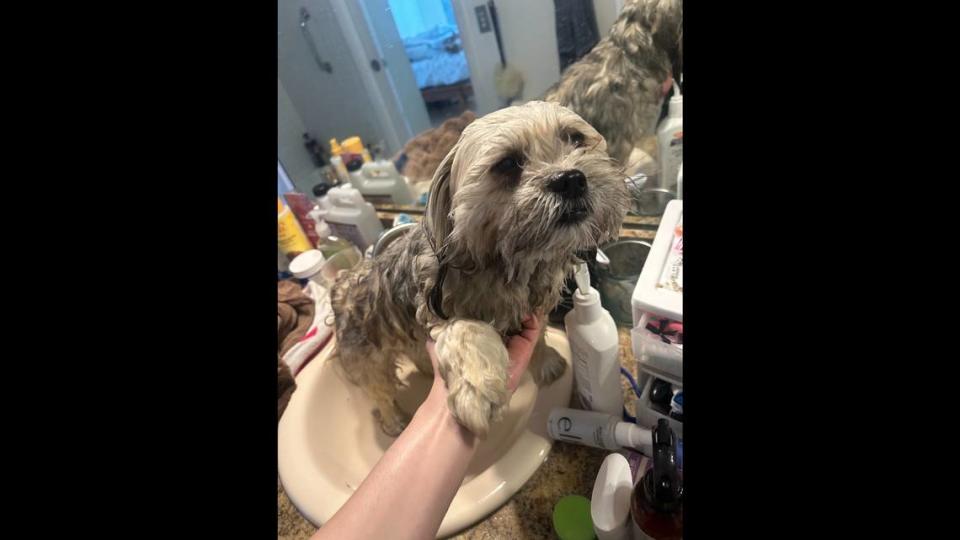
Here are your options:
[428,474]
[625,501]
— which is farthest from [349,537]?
[625,501]

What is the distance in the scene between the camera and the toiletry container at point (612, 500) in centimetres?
73

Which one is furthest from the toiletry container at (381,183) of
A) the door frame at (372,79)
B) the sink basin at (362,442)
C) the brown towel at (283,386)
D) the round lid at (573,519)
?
the round lid at (573,519)

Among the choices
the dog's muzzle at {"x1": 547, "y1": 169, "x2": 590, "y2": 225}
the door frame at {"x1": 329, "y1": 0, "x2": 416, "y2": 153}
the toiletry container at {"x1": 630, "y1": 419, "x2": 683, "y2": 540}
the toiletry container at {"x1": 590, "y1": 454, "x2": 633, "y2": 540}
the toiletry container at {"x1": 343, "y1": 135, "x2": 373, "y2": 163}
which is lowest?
the toiletry container at {"x1": 590, "y1": 454, "x2": 633, "y2": 540}

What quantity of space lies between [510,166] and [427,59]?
1.64 ft

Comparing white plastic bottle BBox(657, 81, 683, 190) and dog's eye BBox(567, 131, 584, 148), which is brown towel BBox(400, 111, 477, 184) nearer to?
dog's eye BBox(567, 131, 584, 148)

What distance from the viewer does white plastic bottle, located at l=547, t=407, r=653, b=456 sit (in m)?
0.86

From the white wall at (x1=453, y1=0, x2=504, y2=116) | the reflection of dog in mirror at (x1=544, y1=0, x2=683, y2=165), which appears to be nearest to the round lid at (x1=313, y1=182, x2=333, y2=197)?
the white wall at (x1=453, y1=0, x2=504, y2=116)

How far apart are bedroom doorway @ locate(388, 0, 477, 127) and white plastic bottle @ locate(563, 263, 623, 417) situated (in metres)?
0.53

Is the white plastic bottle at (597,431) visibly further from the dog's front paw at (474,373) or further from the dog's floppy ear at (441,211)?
the dog's floppy ear at (441,211)

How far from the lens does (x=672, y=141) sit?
1100mm

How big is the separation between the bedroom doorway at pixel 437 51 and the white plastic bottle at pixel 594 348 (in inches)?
20.7
